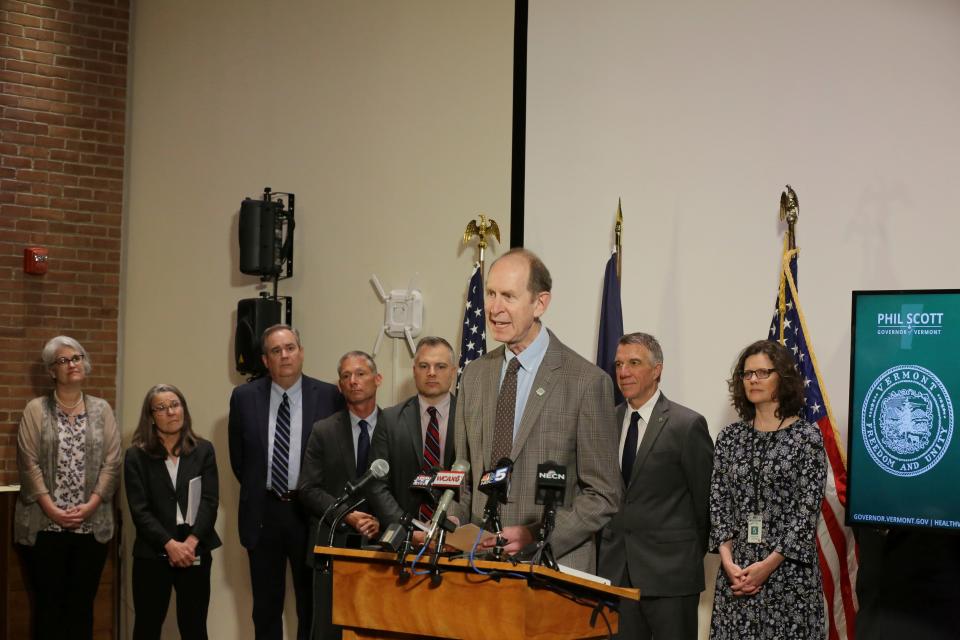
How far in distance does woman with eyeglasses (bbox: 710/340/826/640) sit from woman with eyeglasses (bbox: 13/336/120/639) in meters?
3.67

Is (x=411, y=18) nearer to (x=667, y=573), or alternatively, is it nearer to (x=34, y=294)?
(x=34, y=294)

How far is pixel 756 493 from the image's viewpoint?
4270mm

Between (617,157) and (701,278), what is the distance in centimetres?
82

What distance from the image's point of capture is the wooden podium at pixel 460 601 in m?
2.63

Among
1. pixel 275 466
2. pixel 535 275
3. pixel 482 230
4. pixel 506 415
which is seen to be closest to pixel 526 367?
pixel 506 415

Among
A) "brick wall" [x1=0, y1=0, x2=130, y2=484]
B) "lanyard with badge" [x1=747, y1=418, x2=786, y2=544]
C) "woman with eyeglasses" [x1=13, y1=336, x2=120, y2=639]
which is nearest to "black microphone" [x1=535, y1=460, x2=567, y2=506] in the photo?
"lanyard with badge" [x1=747, y1=418, x2=786, y2=544]

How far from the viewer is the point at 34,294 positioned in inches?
273

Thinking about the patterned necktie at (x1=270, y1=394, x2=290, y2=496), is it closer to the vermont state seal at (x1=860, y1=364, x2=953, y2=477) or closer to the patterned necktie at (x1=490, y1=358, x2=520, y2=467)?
the patterned necktie at (x1=490, y1=358, x2=520, y2=467)

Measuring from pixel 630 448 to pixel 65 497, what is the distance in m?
3.40

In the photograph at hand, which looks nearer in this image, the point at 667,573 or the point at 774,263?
the point at 667,573

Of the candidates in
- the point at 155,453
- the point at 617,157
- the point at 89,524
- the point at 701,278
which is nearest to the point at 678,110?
the point at 617,157

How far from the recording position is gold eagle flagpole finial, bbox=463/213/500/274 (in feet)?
19.6

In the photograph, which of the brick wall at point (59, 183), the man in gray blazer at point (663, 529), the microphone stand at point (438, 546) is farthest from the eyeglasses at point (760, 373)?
the brick wall at point (59, 183)

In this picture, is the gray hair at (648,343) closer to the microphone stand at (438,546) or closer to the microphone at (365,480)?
the microphone at (365,480)
